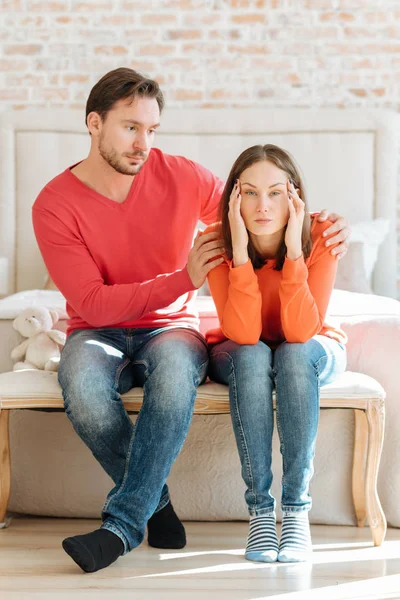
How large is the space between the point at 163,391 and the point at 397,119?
252cm

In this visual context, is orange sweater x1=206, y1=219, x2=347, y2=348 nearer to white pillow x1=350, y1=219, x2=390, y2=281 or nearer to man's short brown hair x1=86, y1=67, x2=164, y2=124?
man's short brown hair x1=86, y1=67, x2=164, y2=124

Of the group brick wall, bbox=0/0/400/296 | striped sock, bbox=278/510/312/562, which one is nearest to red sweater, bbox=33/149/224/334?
striped sock, bbox=278/510/312/562

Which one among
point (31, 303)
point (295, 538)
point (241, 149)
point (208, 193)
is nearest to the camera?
point (295, 538)

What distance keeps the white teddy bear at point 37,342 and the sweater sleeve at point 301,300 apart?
70 centimetres

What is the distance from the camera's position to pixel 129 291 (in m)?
2.29

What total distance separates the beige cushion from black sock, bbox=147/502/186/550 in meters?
0.28

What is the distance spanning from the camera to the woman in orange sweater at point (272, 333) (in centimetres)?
212

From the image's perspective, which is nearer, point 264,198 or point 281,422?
point 281,422

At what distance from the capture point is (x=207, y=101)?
4.31 m

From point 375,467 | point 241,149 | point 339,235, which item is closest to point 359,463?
point 375,467

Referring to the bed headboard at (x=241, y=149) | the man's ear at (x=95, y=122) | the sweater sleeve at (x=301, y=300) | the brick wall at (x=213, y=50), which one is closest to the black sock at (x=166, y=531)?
the sweater sleeve at (x=301, y=300)

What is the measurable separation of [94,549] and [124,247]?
0.84 meters

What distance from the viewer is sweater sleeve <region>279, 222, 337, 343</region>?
2.23 metres

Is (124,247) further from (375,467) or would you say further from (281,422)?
(375,467)
